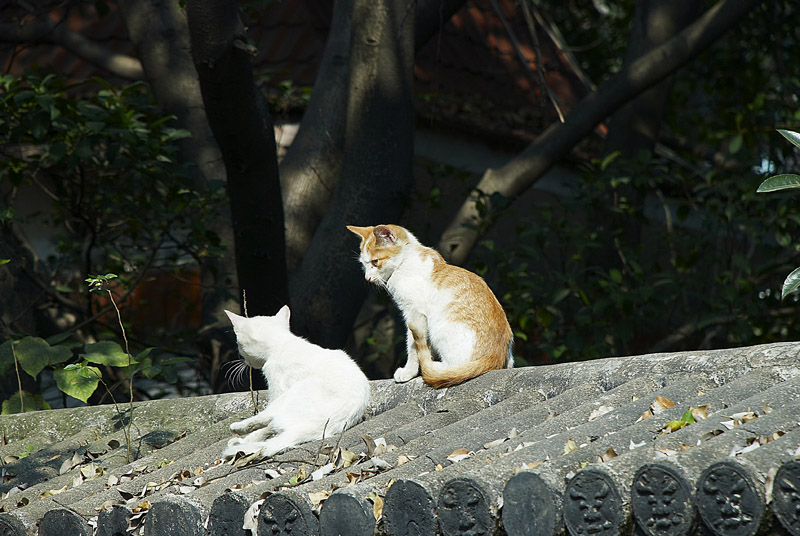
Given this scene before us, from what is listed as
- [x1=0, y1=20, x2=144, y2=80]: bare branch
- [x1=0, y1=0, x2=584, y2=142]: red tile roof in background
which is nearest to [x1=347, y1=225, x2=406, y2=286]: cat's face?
[x1=0, y1=0, x2=584, y2=142]: red tile roof in background

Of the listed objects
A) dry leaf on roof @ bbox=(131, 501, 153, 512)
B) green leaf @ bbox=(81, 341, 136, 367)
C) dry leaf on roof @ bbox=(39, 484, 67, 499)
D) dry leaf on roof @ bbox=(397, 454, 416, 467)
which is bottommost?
dry leaf on roof @ bbox=(39, 484, 67, 499)

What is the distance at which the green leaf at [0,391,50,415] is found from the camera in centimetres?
478

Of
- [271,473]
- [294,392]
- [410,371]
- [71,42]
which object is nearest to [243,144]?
[410,371]

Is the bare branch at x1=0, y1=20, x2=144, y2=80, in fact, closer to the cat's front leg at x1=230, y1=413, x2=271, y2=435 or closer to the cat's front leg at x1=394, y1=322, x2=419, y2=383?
the cat's front leg at x1=394, y1=322, x2=419, y2=383

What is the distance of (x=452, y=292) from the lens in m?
4.04

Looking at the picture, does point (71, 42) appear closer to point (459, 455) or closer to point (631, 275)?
point (631, 275)

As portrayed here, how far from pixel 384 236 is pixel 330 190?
2254mm

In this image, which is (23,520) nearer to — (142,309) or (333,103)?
(333,103)

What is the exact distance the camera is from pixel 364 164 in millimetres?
5895

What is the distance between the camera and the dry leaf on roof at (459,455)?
2543mm

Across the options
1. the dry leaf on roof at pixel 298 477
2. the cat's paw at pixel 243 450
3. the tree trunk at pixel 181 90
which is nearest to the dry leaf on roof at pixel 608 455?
the dry leaf on roof at pixel 298 477

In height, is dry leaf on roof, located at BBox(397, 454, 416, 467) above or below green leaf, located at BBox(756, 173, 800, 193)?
below

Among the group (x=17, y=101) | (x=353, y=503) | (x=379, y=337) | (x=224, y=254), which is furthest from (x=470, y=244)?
(x=353, y=503)

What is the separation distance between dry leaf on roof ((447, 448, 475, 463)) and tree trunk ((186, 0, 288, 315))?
7.66 feet
